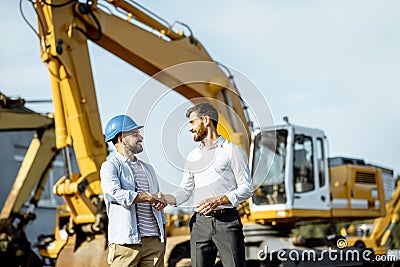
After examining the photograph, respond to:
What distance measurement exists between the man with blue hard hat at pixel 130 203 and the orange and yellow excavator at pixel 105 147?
459 cm

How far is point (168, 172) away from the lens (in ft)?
15.5

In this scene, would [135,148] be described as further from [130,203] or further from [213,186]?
[213,186]

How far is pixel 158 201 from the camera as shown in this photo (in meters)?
4.61

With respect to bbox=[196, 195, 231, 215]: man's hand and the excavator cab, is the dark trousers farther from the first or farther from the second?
the excavator cab

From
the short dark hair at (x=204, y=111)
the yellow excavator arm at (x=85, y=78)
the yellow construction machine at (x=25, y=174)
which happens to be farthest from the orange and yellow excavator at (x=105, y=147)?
the short dark hair at (x=204, y=111)

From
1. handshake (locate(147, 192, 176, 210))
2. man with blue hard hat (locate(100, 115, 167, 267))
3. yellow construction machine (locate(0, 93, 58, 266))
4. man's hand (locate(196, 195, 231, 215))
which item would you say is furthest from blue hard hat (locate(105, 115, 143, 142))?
yellow construction machine (locate(0, 93, 58, 266))

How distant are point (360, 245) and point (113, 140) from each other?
24.9 ft

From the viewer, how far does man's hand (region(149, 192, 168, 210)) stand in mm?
4594

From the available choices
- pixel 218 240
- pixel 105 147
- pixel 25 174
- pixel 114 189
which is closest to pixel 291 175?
pixel 105 147

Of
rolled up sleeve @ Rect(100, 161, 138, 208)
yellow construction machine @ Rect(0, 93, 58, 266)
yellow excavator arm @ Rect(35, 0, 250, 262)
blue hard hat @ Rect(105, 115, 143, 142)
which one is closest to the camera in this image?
rolled up sleeve @ Rect(100, 161, 138, 208)

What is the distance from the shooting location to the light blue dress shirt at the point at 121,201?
179 inches

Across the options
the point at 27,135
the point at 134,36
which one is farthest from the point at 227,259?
the point at 27,135

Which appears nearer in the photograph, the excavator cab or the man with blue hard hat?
the man with blue hard hat

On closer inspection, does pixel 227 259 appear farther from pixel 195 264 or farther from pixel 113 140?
pixel 113 140
